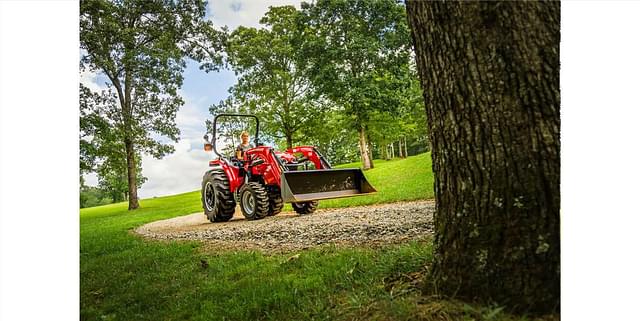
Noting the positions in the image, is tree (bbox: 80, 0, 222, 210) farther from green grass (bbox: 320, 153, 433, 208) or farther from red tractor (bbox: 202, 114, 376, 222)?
green grass (bbox: 320, 153, 433, 208)

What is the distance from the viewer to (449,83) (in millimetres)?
1354

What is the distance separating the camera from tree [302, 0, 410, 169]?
2.53m

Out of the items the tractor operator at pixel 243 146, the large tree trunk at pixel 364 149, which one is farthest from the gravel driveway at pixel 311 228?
the tractor operator at pixel 243 146

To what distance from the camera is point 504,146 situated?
128 cm

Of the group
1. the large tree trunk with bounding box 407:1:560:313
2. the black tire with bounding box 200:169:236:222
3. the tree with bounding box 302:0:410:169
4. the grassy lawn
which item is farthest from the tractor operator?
the large tree trunk with bounding box 407:1:560:313

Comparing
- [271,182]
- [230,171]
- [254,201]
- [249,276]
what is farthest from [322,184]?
[249,276]

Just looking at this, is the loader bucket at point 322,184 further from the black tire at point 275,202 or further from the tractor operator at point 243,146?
the tractor operator at point 243,146

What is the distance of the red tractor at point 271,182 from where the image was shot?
269cm

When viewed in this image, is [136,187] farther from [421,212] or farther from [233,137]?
[421,212]

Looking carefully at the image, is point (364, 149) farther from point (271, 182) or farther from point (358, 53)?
point (271, 182)

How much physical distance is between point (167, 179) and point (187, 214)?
267mm

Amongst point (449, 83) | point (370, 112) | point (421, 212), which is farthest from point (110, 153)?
point (449, 83)

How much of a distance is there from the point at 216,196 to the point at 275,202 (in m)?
0.46

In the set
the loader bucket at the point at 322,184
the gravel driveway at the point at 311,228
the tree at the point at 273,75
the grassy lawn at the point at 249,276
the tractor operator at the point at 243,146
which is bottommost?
the grassy lawn at the point at 249,276
